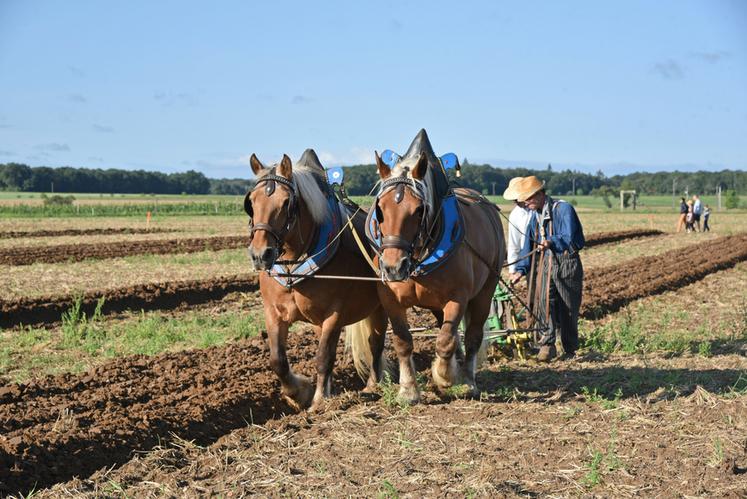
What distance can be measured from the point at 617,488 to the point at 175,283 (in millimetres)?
10854

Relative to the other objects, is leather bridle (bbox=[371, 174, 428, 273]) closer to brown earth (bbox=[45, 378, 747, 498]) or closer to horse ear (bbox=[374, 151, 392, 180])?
horse ear (bbox=[374, 151, 392, 180])

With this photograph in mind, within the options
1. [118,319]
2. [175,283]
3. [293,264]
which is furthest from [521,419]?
[175,283]

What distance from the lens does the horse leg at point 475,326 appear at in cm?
731

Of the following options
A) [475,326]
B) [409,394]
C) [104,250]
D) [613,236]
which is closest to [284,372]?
[409,394]

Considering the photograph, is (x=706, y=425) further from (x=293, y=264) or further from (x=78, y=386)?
(x=78, y=386)

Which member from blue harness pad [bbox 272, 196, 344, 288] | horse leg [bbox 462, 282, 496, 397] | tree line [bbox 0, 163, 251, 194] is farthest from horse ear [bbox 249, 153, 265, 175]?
tree line [bbox 0, 163, 251, 194]

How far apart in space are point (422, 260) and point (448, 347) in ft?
2.37

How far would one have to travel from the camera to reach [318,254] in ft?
21.0

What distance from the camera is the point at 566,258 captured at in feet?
29.3

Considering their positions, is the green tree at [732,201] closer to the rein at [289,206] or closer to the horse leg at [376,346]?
the horse leg at [376,346]

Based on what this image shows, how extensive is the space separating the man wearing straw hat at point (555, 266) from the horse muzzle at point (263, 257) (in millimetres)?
3710

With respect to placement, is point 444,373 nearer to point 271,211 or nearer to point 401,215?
point 401,215

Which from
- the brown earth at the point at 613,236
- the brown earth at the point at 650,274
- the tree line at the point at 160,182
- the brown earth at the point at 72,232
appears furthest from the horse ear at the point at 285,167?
the tree line at the point at 160,182

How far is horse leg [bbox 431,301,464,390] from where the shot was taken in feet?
21.0
